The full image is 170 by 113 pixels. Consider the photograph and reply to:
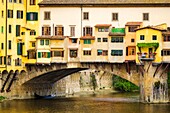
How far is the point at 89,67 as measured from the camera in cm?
8306

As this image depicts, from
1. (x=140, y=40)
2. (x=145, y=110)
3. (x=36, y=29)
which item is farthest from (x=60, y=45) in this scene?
(x=145, y=110)

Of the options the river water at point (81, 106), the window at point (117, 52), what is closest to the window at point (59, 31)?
the window at point (117, 52)

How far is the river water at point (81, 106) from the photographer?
7250 cm

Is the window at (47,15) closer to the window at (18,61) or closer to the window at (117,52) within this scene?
the window at (18,61)

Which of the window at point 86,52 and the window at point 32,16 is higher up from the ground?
the window at point 32,16

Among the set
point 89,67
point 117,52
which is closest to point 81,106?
point 89,67

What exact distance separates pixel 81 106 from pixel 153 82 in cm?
779

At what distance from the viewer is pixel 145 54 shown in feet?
261

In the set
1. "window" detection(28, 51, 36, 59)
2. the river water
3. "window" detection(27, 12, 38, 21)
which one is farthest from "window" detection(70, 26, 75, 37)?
the river water

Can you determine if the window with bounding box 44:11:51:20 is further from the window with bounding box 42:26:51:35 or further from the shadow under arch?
the shadow under arch

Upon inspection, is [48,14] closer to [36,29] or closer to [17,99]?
[36,29]

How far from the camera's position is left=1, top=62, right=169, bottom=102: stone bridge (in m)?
79.6

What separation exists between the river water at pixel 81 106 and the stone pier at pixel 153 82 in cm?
151

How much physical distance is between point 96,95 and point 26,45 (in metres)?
14.6
